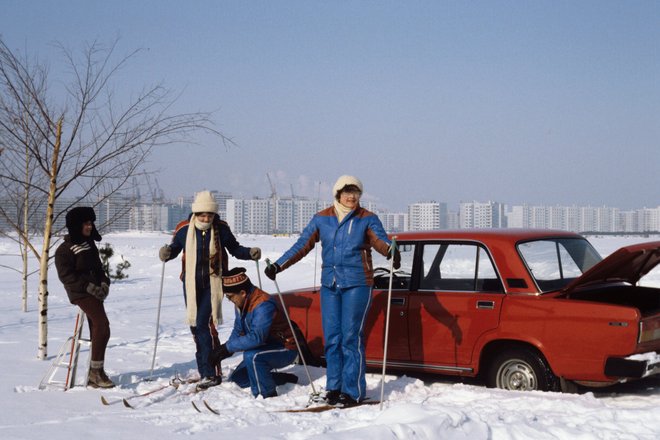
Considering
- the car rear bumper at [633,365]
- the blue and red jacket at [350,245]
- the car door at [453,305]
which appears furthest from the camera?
A: the car door at [453,305]

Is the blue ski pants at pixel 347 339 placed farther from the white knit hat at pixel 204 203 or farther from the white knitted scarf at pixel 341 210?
the white knit hat at pixel 204 203

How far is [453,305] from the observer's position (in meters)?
6.72

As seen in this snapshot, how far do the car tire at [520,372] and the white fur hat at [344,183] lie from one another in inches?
78.2

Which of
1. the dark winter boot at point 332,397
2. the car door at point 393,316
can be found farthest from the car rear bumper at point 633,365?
the dark winter boot at point 332,397

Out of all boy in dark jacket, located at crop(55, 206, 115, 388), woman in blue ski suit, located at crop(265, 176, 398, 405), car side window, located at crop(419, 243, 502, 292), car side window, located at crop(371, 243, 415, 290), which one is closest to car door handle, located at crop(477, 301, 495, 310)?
car side window, located at crop(419, 243, 502, 292)

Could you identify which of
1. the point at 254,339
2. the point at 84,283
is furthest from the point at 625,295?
the point at 84,283

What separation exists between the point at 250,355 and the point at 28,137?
4.43 metres

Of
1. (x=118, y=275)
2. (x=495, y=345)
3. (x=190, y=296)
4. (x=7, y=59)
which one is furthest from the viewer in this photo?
(x=118, y=275)

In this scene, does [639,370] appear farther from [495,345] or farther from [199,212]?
[199,212]

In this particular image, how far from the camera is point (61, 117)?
356 inches

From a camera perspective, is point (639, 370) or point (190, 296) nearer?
point (639, 370)

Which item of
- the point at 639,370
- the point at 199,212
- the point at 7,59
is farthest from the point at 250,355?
the point at 7,59

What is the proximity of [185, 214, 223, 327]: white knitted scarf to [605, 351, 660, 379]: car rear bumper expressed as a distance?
353cm

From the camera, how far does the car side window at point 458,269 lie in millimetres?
6699
